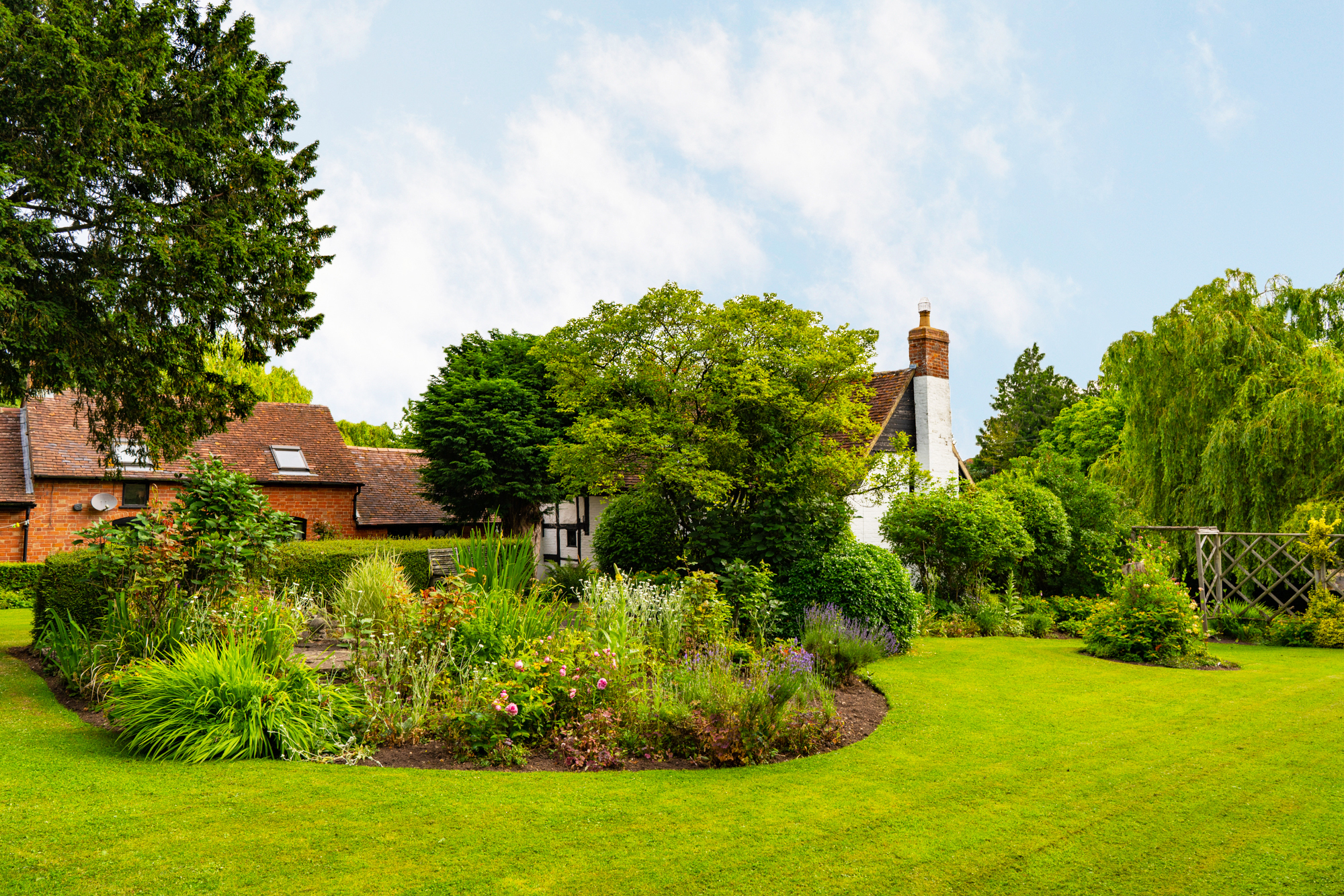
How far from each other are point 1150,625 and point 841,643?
540 cm

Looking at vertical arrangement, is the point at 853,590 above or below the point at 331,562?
below

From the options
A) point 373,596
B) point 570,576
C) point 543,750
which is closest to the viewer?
point 543,750

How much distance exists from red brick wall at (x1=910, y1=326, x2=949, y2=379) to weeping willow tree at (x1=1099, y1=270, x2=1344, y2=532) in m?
4.06

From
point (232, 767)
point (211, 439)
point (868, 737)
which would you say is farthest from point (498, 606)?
point (211, 439)

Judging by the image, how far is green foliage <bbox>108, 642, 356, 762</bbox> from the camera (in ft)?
19.5

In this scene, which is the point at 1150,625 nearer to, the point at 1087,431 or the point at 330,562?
the point at 330,562

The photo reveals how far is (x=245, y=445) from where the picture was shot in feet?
82.2

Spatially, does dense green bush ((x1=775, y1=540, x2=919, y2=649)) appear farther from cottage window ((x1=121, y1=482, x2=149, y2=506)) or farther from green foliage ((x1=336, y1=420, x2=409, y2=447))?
green foliage ((x1=336, y1=420, x2=409, y2=447))

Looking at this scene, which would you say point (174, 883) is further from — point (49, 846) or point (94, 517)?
point (94, 517)

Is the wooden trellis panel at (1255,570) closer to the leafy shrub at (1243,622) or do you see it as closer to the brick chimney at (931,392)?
the leafy shrub at (1243,622)

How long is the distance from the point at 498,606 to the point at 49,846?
13.5 feet

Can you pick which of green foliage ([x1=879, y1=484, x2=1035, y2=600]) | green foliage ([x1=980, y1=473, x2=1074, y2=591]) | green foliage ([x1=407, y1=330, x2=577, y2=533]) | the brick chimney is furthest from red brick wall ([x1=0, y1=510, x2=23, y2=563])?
green foliage ([x1=980, y1=473, x2=1074, y2=591])

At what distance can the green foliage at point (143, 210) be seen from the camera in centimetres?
936

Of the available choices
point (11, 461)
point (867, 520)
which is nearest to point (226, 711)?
point (867, 520)
